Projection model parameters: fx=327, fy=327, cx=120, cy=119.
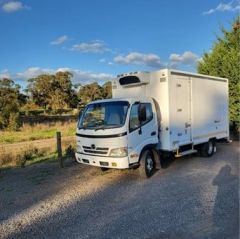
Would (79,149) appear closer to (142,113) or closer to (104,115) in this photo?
(104,115)

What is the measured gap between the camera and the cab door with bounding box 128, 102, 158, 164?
29.2 ft

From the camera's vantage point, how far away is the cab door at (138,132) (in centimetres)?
889

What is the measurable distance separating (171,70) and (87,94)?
227ft

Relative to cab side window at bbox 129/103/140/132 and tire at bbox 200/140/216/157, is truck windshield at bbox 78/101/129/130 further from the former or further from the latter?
tire at bbox 200/140/216/157

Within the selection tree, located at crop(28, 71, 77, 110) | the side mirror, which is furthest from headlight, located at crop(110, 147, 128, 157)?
tree, located at crop(28, 71, 77, 110)

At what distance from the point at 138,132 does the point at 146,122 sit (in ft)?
1.65

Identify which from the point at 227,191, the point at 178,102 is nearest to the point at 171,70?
the point at 178,102

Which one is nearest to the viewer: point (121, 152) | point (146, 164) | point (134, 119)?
point (121, 152)

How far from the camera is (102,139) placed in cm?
890

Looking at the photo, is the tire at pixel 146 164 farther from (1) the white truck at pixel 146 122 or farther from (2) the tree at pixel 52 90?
(2) the tree at pixel 52 90

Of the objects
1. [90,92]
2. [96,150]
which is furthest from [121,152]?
[90,92]

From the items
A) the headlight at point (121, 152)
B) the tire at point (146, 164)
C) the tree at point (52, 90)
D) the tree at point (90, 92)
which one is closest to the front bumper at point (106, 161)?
the headlight at point (121, 152)

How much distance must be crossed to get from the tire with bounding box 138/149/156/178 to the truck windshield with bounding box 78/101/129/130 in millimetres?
1272

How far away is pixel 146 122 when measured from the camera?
31.2ft
